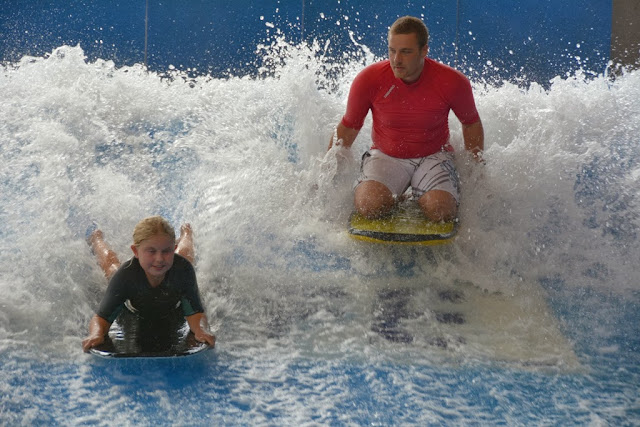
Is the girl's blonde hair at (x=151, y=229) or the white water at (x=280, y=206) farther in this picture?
the white water at (x=280, y=206)

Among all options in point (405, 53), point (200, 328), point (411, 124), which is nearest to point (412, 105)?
point (411, 124)

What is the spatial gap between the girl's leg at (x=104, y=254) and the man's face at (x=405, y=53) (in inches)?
56.6

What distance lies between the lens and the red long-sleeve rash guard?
3088mm

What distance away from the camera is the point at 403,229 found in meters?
2.94

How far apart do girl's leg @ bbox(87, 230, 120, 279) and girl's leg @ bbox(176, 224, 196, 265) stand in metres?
0.26

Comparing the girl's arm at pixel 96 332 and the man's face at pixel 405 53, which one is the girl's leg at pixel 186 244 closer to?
the girl's arm at pixel 96 332

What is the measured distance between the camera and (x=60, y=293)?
102 inches

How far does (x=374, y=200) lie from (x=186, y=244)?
0.85 m

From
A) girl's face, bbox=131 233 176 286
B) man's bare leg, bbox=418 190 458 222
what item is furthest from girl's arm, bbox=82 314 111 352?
→ man's bare leg, bbox=418 190 458 222

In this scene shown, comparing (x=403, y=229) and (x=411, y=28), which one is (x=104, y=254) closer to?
(x=403, y=229)

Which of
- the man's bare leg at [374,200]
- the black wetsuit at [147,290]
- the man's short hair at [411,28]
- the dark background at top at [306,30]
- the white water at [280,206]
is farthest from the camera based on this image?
the dark background at top at [306,30]

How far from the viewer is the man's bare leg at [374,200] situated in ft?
10.1

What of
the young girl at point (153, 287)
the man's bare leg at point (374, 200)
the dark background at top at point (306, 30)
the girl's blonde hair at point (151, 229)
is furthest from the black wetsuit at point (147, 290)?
the dark background at top at point (306, 30)

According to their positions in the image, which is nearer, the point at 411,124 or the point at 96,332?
the point at 96,332
